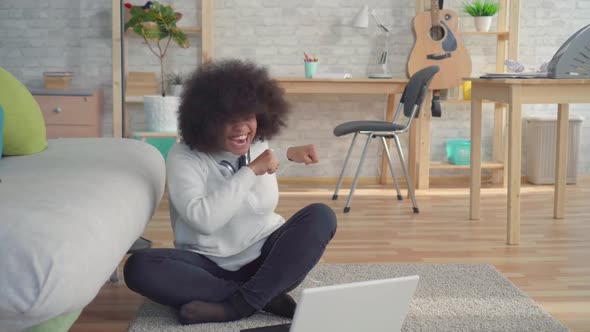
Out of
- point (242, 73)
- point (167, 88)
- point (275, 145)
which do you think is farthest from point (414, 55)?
point (242, 73)

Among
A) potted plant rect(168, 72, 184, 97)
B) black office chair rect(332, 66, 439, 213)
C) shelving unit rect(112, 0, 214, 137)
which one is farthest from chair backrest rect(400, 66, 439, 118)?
potted plant rect(168, 72, 184, 97)

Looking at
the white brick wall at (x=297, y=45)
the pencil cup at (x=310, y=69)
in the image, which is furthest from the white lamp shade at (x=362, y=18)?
the pencil cup at (x=310, y=69)

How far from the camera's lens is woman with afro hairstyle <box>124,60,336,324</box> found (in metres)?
2.15

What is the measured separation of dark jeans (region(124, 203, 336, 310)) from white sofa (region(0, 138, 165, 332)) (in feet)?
0.54

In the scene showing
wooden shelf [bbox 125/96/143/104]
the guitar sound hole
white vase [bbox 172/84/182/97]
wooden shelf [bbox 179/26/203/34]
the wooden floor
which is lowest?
the wooden floor

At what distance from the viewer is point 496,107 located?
5.38 metres

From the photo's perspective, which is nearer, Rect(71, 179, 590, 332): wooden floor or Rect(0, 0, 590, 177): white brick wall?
Rect(71, 179, 590, 332): wooden floor

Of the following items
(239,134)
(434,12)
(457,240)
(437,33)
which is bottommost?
(457,240)

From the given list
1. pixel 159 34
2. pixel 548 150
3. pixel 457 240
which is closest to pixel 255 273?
pixel 457 240

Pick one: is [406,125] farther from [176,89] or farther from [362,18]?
[176,89]

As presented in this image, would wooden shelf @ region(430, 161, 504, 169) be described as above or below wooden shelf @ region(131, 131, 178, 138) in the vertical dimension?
below

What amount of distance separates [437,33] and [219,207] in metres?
3.29

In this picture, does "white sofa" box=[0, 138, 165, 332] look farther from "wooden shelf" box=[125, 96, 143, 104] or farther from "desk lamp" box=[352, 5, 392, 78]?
"desk lamp" box=[352, 5, 392, 78]

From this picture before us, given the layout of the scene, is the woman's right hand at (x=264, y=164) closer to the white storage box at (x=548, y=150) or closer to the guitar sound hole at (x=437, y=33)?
the guitar sound hole at (x=437, y=33)
